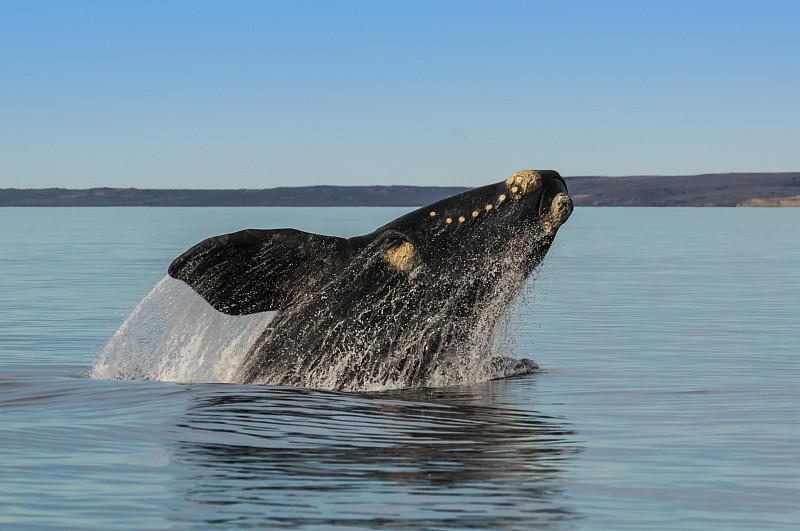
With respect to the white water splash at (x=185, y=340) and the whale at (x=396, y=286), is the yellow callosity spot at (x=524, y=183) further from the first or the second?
the white water splash at (x=185, y=340)

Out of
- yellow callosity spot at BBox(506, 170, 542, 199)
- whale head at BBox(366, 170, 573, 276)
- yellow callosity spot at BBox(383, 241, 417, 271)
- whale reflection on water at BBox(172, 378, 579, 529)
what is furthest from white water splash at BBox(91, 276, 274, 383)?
yellow callosity spot at BBox(506, 170, 542, 199)

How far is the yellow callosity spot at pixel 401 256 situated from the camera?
13508mm

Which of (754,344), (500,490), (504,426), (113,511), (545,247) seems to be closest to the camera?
(113,511)

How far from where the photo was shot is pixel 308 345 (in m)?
14.1

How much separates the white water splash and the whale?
610 millimetres

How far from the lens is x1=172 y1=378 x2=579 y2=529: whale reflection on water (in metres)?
8.93

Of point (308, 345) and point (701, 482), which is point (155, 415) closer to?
point (308, 345)

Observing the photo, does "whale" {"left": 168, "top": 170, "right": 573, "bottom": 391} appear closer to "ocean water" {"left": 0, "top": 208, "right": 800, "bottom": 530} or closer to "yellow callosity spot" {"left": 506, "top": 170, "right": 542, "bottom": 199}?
"yellow callosity spot" {"left": 506, "top": 170, "right": 542, "bottom": 199}

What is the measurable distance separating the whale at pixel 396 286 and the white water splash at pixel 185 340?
0.61m

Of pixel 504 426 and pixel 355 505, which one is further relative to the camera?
pixel 504 426

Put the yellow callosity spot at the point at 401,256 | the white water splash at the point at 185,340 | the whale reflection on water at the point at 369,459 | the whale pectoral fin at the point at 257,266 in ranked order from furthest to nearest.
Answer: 1. the white water splash at the point at 185,340
2. the yellow callosity spot at the point at 401,256
3. the whale pectoral fin at the point at 257,266
4. the whale reflection on water at the point at 369,459

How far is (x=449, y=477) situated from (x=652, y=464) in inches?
77.2

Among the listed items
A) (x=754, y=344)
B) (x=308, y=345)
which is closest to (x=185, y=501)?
(x=308, y=345)

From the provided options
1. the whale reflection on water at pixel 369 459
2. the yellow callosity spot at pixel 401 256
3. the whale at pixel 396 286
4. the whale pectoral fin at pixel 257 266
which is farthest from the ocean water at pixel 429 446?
the yellow callosity spot at pixel 401 256
